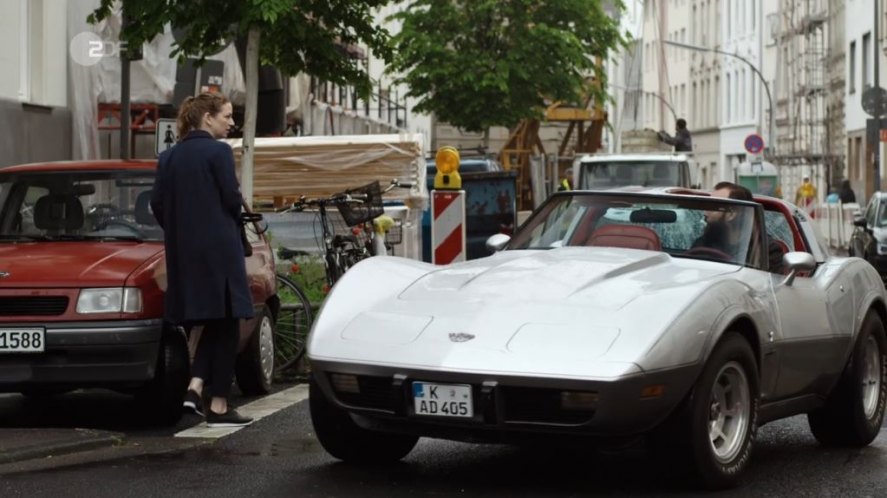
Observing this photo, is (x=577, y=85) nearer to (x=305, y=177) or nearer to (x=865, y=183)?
(x=865, y=183)

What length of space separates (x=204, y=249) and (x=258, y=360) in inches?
90.3

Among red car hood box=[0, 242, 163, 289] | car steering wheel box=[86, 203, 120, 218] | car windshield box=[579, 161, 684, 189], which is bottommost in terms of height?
red car hood box=[0, 242, 163, 289]

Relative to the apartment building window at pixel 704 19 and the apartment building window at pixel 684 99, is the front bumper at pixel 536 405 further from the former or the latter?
the apartment building window at pixel 684 99

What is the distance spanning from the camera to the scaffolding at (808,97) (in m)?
68.1

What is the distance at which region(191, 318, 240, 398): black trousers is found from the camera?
993 centimetres

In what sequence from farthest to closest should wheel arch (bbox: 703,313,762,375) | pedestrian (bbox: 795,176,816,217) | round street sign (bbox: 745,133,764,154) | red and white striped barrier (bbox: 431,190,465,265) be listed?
round street sign (bbox: 745,133,764,154) → pedestrian (bbox: 795,176,816,217) → red and white striped barrier (bbox: 431,190,465,265) → wheel arch (bbox: 703,313,762,375)

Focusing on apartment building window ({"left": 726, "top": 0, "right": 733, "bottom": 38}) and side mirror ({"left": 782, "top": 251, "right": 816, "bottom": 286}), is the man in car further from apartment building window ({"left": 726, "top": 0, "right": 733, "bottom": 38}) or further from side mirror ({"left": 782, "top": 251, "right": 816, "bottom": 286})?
apartment building window ({"left": 726, "top": 0, "right": 733, "bottom": 38})

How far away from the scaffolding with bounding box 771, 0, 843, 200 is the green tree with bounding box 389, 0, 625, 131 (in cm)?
1862

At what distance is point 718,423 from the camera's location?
312 inches

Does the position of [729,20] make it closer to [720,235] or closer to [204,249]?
[204,249]

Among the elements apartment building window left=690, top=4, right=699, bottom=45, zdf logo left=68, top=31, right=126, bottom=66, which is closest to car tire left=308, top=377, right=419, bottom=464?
zdf logo left=68, top=31, right=126, bottom=66

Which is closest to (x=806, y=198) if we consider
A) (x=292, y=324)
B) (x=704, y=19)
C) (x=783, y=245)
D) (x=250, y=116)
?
(x=250, y=116)

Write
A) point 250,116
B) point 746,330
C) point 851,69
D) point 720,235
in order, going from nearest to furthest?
1. point 746,330
2. point 720,235
3. point 250,116
4. point 851,69

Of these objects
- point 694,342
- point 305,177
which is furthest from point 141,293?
point 305,177
